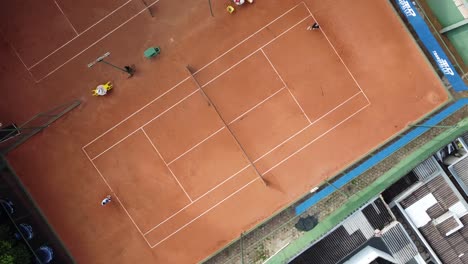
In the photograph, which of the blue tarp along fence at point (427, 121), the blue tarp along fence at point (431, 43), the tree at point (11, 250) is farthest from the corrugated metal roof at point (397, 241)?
the tree at point (11, 250)

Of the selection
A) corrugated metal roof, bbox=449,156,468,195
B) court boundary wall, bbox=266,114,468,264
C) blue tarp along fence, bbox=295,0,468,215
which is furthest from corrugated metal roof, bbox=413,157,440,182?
blue tarp along fence, bbox=295,0,468,215

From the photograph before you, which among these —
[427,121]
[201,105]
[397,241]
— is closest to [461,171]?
[427,121]

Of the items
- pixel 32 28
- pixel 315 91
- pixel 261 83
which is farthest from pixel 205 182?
pixel 32 28

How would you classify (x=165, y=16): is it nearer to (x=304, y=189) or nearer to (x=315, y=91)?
(x=315, y=91)

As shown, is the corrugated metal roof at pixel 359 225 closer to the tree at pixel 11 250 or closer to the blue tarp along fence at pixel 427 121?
the blue tarp along fence at pixel 427 121

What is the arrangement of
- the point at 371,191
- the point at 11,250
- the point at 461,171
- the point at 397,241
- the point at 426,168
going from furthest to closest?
the point at 461,171, the point at 426,168, the point at 397,241, the point at 371,191, the point at 11,250

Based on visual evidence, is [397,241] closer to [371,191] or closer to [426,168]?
[371,191]
